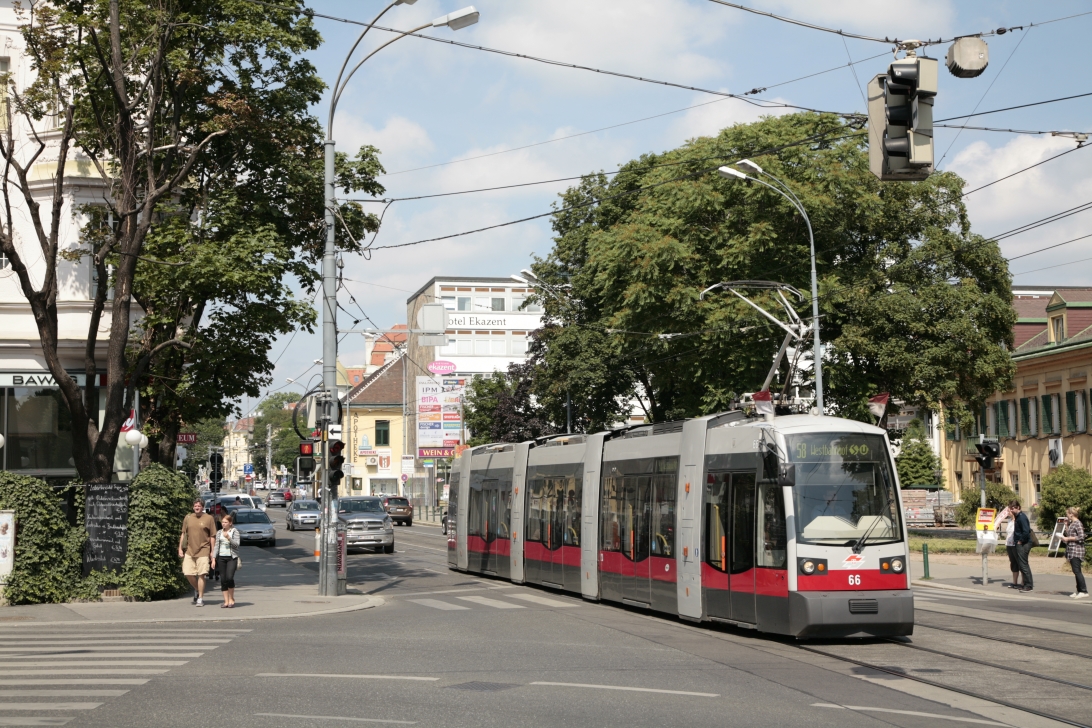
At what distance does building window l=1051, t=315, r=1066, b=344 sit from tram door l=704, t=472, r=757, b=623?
43.8 metres

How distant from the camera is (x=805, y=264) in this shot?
39.2 meters

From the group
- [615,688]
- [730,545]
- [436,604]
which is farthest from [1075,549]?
[615,688]

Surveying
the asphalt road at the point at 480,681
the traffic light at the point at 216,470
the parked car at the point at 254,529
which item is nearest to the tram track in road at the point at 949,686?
the asphalt road at the point at 480,681

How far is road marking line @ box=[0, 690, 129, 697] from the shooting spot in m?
11.2

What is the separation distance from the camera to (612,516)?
2158 cm

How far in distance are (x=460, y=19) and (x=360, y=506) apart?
24.8m

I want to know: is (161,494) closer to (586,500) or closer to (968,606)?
(586,500)

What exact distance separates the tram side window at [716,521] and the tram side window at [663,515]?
4.14ft

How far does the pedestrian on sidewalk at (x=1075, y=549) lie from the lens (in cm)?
2352

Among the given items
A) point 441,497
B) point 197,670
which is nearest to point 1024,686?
point 197,670

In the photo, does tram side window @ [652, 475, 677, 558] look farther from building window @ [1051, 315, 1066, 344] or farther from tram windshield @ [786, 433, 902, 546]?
building window @ [1051, 315, 1066, 344]

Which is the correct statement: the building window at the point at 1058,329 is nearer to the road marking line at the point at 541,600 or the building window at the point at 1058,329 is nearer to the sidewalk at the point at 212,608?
the road marking line at the point at 541,600

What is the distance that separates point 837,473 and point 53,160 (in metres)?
24.4

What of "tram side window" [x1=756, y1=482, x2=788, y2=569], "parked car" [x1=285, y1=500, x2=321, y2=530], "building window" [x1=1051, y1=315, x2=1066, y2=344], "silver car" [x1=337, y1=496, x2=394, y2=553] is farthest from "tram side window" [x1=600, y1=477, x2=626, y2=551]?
"parked car" [x1=285, y1=500, x2=321, y2=530]
